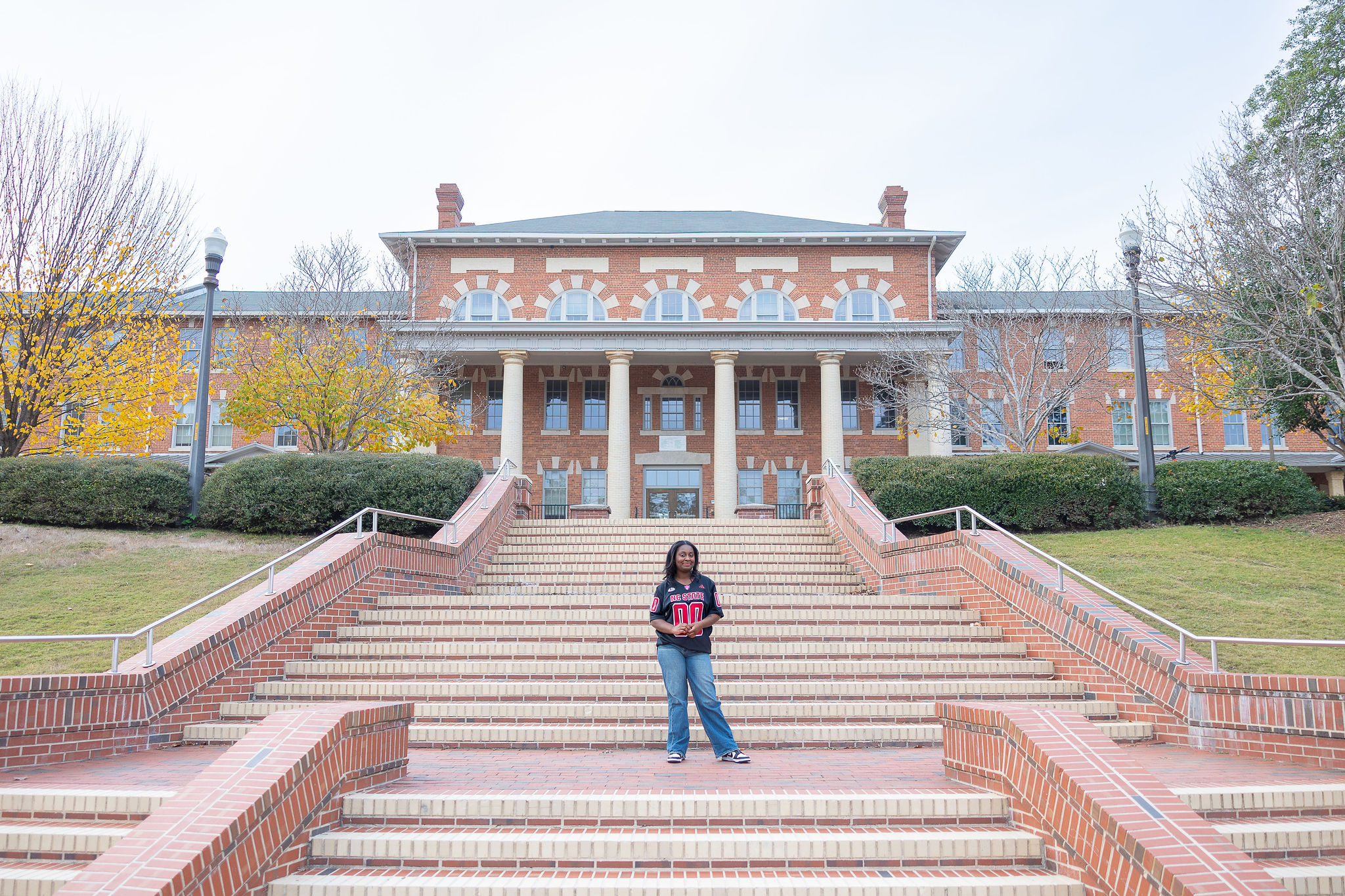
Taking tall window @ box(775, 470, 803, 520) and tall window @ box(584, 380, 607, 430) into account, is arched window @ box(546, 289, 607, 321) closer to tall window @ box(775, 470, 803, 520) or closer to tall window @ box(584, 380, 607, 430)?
tall window @ box(584, 380, 607, 430)

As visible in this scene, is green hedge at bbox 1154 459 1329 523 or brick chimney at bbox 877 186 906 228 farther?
brick chimney at bbox 877 186 906 228

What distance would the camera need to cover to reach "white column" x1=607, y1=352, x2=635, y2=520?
24.7m

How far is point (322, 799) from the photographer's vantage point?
15.9ft

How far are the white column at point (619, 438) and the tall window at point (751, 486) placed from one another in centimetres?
516

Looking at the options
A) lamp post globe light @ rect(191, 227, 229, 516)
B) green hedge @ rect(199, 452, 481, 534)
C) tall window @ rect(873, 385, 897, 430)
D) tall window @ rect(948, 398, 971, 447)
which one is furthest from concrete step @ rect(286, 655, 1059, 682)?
tall window @ rect(873, 385, 897, 430)

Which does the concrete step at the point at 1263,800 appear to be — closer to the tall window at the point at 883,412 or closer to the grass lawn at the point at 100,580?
the grass lawn at the point at 100,580

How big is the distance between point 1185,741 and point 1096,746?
2.83m

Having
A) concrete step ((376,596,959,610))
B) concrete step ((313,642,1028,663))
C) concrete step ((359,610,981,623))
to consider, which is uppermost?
concrete step ((376,596,959,610))

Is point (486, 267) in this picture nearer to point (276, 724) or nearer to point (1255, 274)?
point (1255, 274)

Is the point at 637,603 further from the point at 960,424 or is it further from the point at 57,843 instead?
the point at 960,424

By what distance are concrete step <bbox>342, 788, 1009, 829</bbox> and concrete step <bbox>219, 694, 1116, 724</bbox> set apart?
2.43m

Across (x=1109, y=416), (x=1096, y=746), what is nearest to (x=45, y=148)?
(x=1096, y=746)

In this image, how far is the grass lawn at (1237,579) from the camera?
845 centimetres

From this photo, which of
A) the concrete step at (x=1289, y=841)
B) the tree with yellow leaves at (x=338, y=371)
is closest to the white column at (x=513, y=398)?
A: the tree with yellow leaves at (x=338, y=371)
